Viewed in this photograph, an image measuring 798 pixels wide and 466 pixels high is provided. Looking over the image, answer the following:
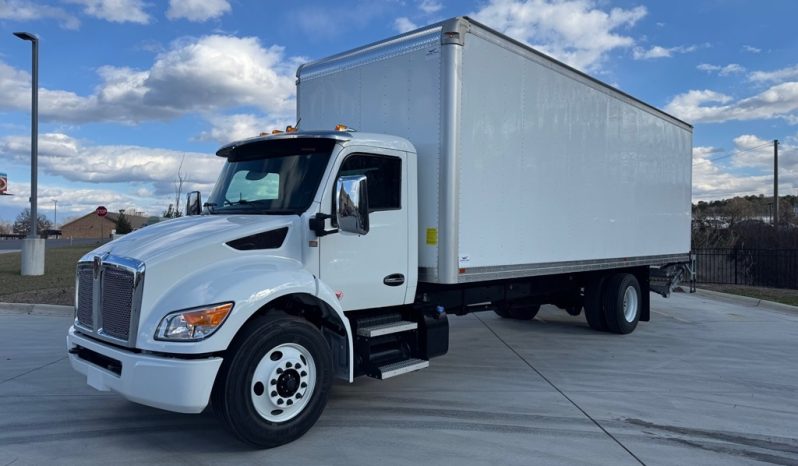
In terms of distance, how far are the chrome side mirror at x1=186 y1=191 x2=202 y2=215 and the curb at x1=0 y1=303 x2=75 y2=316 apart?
6646 millimetres

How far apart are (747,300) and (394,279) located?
12189mm

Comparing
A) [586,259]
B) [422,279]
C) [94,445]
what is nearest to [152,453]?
[94,445]

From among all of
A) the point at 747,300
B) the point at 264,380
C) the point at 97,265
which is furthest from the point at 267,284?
the point at 747,300

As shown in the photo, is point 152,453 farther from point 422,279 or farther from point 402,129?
point 402,129

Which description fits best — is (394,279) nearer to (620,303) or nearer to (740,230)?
(620,303)

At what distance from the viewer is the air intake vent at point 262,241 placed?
14.5 feet

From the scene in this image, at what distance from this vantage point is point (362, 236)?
5148 millimetres

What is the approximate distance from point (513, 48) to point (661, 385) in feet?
13.9

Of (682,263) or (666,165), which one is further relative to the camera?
(682,263)

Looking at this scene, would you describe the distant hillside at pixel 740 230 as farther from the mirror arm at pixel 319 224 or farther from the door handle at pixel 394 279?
the mirror arm at pixel 319 224

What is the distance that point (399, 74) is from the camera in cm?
597

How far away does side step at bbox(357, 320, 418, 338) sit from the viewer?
17.0 feet

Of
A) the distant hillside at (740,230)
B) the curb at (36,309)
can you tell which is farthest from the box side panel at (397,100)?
the distant hillside at (740,230)

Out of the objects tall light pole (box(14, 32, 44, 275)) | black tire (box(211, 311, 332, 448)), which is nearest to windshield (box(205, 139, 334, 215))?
black tire (box(211, 311, 332, 448))
